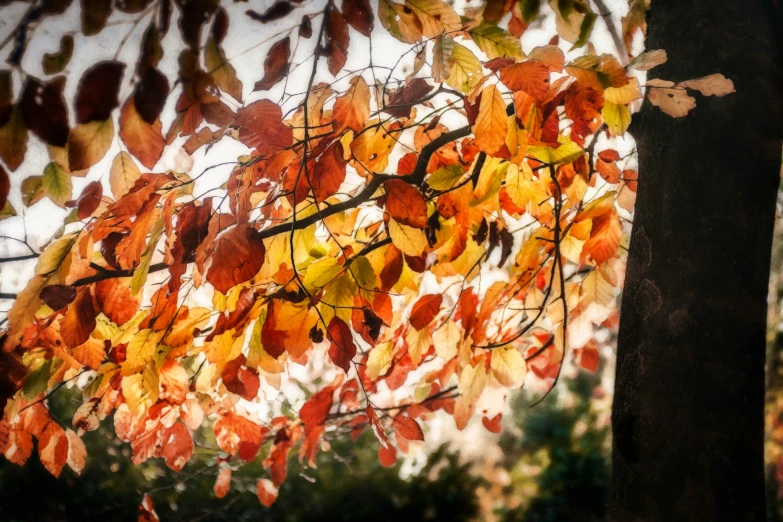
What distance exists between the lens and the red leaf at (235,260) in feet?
2.78

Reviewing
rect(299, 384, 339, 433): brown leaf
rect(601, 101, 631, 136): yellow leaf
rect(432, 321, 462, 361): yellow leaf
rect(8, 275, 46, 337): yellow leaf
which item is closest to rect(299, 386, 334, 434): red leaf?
rect(299, 384, 339, 433): brown leaf

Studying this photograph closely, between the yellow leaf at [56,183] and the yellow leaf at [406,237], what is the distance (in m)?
0.60

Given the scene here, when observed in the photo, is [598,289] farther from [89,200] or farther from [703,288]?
[89,200]

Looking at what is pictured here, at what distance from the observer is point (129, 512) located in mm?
4629

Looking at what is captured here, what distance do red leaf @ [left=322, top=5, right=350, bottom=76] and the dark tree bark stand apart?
0.63 m

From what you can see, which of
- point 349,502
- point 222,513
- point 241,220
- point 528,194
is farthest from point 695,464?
point 222,513

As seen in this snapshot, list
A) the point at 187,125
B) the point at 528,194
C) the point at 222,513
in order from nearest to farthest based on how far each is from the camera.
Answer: the point at 187,125, the point at 528,194, the point at 222,513

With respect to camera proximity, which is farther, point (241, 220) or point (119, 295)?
point (119, 295)

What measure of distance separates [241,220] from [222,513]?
4.25 m

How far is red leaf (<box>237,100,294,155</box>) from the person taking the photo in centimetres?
89

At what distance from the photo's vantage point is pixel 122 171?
98cm

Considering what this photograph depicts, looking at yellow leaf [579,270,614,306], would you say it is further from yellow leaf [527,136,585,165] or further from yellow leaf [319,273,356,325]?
yellow leaf [319,273,356,325]

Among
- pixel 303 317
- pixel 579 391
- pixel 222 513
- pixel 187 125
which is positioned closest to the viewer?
pixel 187 125

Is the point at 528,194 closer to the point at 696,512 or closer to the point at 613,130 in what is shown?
the point at 613,130
